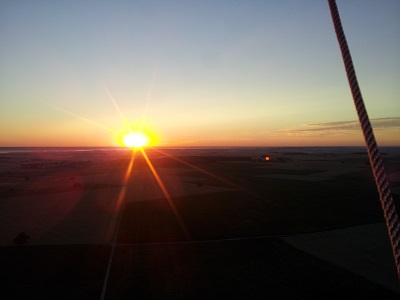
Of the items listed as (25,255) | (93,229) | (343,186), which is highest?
(343,186)

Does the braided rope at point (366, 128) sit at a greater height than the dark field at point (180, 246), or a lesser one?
lesser

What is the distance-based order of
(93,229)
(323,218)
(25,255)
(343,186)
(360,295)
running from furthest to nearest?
(343,186), (323,218), (93,229), (25,255), (360,295)

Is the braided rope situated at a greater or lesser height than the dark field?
lesser

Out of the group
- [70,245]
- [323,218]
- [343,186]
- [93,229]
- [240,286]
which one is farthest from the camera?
[343,186]

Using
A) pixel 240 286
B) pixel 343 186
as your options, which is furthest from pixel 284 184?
pixel 240 286

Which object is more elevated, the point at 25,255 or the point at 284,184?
the point at 284,184

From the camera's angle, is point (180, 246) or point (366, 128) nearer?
point (366, 128)

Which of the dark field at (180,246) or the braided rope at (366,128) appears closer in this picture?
the braided rope at (366,128)

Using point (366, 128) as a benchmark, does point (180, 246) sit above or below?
above

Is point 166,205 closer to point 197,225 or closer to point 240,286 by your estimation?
point 197,225

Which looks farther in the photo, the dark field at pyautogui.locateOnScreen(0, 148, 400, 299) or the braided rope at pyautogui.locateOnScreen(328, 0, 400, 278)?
the dark field at pyautogui.locateOnScreen(0, 148, 400, 299)

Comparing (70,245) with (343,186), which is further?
(343,186)
